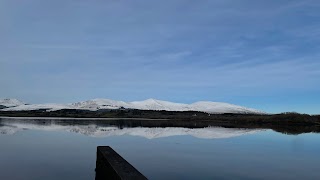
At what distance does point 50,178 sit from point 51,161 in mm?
5310

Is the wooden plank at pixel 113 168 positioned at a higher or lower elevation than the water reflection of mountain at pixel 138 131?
lower

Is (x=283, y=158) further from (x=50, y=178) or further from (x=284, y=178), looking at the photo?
(x=50, y=178)

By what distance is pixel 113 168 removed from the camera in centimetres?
1357

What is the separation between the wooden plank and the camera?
12305 mm

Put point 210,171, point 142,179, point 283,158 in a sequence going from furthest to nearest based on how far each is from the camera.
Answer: point 283,158
point 210,171
point 142,179

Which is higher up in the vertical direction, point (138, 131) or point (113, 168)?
point (138, 131)

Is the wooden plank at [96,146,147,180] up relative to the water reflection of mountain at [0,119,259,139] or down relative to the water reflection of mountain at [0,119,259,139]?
down

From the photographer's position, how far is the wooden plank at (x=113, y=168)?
12305 mm

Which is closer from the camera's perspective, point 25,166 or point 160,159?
point 25,166

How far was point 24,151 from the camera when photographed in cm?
2589

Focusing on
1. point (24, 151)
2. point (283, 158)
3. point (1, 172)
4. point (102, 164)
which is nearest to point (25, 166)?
point (1, 172)

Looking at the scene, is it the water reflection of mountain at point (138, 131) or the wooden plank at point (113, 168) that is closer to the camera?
the wooden plank at point (113, 168)

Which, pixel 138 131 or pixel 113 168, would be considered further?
pixel 138 131

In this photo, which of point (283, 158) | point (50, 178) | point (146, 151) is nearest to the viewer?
point (50, 178)
